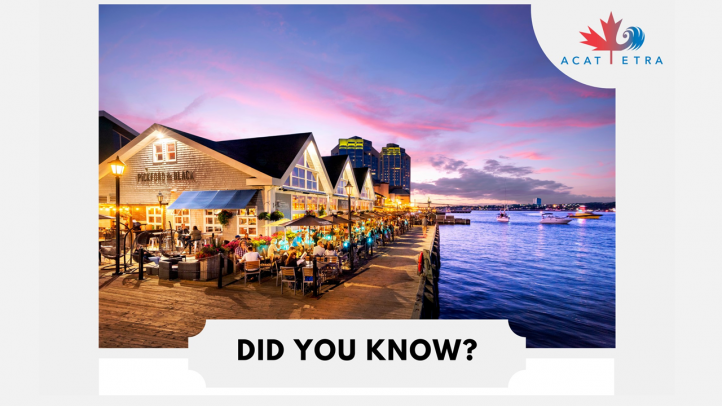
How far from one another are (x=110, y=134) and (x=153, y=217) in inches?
416

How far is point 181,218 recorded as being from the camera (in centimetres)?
1540

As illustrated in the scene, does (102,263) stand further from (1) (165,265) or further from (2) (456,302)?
(2) (456,302)

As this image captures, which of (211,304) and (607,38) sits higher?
(607,38)

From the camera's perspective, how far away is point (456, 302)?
1188cm

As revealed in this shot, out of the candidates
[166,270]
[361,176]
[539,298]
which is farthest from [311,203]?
[539,298]

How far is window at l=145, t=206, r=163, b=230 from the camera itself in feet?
51.9

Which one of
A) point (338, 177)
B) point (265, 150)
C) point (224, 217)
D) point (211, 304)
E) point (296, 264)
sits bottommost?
point (211, 304)

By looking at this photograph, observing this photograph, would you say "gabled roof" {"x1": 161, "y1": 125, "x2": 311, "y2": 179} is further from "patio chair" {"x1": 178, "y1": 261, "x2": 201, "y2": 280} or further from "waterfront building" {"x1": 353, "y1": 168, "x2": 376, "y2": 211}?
"waterfront building" {"x1": 353, "y1": 168, "x2": 376, "y2": 211}

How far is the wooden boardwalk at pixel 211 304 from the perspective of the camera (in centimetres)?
485

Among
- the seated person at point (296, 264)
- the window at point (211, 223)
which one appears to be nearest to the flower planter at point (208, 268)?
the seated person at point (296, 264)

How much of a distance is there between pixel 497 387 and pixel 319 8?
22.9 feet

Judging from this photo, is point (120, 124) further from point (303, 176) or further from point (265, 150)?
point (303, 176)

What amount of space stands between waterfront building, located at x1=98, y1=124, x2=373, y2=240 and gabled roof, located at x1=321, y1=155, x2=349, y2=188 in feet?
18.4
